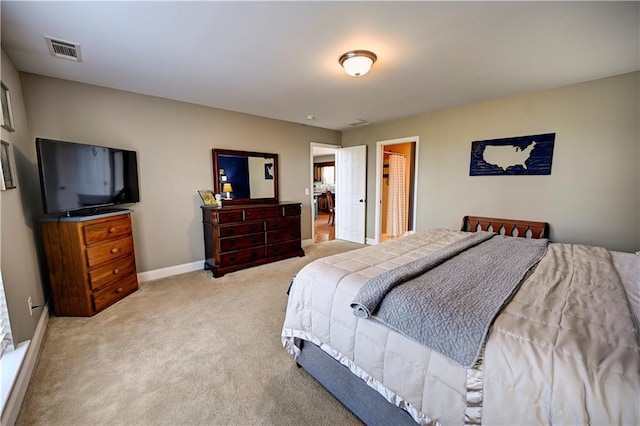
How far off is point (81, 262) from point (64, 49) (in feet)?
6.16

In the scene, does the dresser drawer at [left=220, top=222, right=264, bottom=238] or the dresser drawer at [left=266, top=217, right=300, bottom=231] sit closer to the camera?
the dresser drawer at [left=220, top=222, right=264, bottom=238]

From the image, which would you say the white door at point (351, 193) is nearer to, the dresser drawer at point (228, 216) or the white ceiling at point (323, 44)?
the white ceiling at point (323, 44)

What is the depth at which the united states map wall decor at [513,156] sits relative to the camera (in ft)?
10.4

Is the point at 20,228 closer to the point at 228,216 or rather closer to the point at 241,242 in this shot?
the point at 228,216

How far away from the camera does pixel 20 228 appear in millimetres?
2119

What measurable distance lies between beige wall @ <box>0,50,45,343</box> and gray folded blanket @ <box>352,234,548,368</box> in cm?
234

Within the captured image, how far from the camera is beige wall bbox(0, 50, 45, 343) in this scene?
1771mm

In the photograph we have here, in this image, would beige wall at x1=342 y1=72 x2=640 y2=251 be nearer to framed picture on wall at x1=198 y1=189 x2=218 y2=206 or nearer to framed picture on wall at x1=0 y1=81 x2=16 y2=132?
framed picture on wall at x1=198 y1=189 x2=218 y2=206

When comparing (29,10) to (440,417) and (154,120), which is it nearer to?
(154,120)

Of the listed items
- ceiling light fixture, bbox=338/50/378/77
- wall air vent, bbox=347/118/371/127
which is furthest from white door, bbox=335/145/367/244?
ceiling light fixture, bbox=338/50/378/77

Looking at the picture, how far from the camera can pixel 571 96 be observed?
2963 mm

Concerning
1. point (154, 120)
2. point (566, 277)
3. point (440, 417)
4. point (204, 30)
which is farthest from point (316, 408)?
point (154, 120)

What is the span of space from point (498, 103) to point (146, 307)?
16.2 feet

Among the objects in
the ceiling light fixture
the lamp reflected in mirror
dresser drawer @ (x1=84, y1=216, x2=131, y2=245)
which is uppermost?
the ceiling light fixture
